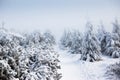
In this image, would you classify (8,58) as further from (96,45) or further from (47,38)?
(47,38)

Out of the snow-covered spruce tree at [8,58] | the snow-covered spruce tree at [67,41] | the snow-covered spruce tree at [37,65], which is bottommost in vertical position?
the snow-covered spruce tree at [67,41]

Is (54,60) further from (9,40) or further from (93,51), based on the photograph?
(93,51)

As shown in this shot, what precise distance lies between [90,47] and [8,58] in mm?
17863

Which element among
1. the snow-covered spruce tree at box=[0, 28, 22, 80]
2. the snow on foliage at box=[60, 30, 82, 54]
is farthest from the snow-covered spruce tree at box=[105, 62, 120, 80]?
the snow on foliage at box=[60, 30, 82, 54]

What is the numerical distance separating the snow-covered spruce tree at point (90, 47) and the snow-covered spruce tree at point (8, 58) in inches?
642

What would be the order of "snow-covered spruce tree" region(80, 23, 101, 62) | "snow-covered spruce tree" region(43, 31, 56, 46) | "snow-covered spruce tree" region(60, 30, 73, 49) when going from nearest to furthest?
"snow-covered spruce tree" region(80, 23, 101, 62), "snow-covered spruce tree" region(43, 31, 56, 46), "snow-covered spruce tree" region(60, 30, 73, 49)

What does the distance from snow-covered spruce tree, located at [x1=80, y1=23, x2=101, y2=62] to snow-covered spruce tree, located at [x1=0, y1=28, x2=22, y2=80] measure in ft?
53.5

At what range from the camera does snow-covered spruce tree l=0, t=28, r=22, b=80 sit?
7.58m

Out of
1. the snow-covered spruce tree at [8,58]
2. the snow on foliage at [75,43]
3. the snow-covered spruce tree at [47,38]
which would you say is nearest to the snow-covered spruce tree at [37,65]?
the snow-covered spruce tree at [8,58]

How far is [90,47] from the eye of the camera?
24578 millimetres

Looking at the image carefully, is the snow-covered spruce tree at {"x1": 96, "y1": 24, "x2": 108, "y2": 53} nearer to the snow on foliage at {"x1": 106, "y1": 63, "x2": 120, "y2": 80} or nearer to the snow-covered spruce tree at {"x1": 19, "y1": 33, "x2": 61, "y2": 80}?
the snow on foliage at {"x1": 106, "y1": 63, "x2": 120, "y2": 80}

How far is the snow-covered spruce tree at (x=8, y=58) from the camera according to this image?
7578 mm

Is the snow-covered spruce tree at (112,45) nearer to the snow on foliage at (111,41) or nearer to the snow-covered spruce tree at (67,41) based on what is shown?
the snow on foliage at (111,41)

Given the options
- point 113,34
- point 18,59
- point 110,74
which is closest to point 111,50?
point 113,34
